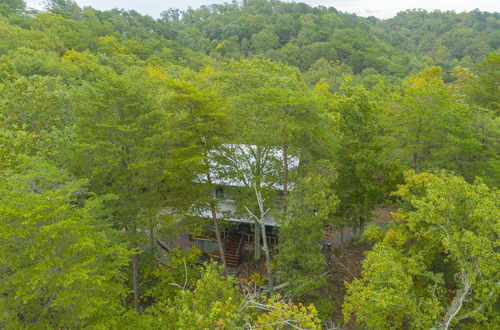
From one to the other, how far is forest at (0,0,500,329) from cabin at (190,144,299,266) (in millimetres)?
118

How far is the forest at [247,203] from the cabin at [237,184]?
12cm

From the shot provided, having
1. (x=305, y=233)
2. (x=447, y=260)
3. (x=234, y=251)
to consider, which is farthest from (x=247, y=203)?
(x=447, y=260)

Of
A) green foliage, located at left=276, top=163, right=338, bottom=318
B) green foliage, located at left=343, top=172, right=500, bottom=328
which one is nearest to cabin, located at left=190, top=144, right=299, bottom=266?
green foliage, located at left=276, top=163, right=338, bottom=318

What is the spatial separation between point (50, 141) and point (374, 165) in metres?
15.1

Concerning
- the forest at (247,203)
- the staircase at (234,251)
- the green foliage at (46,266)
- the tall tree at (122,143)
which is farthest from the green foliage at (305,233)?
the green foliage at (46,266)

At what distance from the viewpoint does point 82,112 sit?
12.1m

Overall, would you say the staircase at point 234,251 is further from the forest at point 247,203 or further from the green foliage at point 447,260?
the green foliage at point 447,260

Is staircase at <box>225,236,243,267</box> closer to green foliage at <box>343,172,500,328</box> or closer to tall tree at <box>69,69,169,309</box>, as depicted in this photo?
tall tree at <box>69,69,169,309</box>

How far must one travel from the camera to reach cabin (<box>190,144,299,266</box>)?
565 inches

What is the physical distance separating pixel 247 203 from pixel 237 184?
194 centimetres

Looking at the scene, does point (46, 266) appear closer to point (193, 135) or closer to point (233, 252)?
point (193, 135)

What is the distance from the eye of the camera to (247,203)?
14672 mm

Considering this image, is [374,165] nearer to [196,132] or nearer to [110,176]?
[196,132]

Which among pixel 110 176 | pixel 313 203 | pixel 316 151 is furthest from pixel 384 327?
pixel 110 176
